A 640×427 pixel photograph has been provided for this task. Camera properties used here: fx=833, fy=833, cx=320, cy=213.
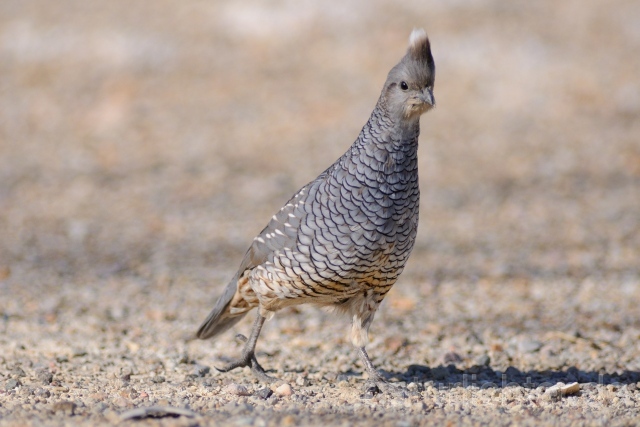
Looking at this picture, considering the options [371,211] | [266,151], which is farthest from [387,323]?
[266,151]

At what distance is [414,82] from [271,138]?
286 inches

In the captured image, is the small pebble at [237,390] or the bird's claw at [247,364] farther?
the bird's claw at [247,364]

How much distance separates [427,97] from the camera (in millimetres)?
4867

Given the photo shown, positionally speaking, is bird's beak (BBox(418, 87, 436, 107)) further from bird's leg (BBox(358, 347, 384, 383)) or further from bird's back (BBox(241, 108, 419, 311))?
bird's leg (BBox(358, 347, 384, 383))

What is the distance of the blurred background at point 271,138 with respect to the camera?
327 inches

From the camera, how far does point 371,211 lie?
486 centimetres

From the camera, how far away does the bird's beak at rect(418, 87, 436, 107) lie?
4852mm

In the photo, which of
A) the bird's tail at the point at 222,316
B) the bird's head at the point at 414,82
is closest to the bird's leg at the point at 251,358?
the bird's tail at the point at 222,316

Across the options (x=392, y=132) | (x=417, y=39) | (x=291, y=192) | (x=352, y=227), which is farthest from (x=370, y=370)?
(x=291, y=192)

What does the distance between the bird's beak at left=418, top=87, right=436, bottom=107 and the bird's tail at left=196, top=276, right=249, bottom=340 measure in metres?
1.75

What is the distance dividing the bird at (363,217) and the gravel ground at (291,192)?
25.0 inches

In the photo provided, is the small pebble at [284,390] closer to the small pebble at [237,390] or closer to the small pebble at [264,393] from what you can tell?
the small pebble at [264,393]

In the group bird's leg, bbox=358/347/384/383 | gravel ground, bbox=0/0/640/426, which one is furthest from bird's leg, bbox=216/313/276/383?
bird's leg, bbox=358/347/384/383

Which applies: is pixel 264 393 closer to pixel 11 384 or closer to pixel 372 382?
pixel 372 382
